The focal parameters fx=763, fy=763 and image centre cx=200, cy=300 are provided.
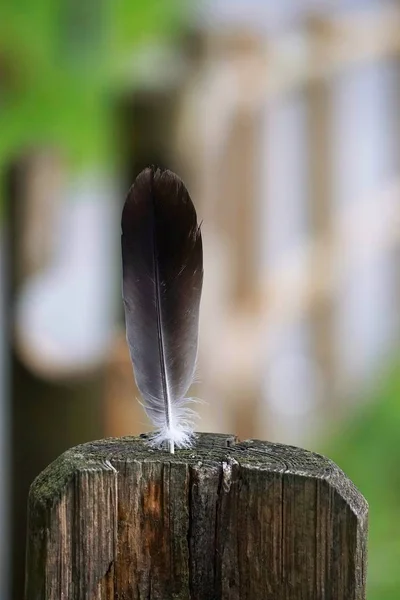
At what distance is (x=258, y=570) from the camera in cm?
58

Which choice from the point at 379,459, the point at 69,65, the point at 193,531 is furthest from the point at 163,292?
the point at 379,459

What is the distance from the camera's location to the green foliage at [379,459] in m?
2.42

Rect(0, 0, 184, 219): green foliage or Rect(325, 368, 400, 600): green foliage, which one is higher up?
Rect(0, 0, 184, 219): green foliage

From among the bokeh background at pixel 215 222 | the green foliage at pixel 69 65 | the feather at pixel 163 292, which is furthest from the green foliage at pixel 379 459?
the feather at pixel 163 292

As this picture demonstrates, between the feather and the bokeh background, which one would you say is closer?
the feather

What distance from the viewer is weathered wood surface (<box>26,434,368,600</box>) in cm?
57

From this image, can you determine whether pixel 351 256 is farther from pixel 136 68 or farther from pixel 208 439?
pixel 208 439

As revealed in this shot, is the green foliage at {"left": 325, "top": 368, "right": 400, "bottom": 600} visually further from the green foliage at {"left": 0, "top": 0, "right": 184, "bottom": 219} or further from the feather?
the feather

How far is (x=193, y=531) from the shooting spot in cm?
59

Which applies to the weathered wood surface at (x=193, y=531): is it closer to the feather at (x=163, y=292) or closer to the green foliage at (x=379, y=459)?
the feather at (x=163, y=292)

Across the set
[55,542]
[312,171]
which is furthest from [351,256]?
[55,542]

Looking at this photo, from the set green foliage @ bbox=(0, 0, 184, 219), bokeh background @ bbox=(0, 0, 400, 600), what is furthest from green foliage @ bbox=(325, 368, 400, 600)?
green foliage @ bbox=(0, 0, 184, 219)

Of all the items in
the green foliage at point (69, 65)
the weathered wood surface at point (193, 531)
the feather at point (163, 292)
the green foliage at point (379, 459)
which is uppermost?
the green foliage at point (69, 65)

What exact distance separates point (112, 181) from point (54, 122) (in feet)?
0.74
